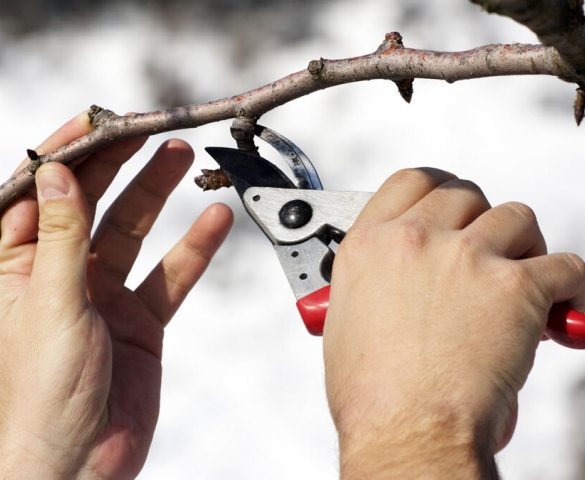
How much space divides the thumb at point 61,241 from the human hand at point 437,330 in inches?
16.9

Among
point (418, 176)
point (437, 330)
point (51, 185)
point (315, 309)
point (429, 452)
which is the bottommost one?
point (429, 452)

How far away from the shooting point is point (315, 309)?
0.92 metres

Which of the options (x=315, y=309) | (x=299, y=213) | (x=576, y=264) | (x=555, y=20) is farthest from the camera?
(x=299, y=213)

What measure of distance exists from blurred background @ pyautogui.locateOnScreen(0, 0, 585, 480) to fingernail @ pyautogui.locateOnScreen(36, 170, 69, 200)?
0.74 m

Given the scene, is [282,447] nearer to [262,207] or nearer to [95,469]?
[95,469]

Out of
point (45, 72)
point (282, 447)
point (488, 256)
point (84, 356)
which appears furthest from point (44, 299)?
point (45, 72)

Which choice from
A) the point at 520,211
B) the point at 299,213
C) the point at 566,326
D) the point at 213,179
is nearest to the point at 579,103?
the point at 520,211

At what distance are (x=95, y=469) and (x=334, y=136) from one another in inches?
44.5

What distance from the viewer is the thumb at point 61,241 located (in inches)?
41.9

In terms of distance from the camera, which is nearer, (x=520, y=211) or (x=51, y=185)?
(x=520, y=211)

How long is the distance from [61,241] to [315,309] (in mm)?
395

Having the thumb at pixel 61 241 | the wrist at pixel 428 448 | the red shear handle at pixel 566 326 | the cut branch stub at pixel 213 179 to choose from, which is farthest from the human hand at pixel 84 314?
the red shear handle at pixel 566 326

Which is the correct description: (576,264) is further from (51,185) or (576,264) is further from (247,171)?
(51,185)

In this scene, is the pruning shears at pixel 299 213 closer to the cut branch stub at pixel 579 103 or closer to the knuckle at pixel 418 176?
the knuckle at pixel 418 176
